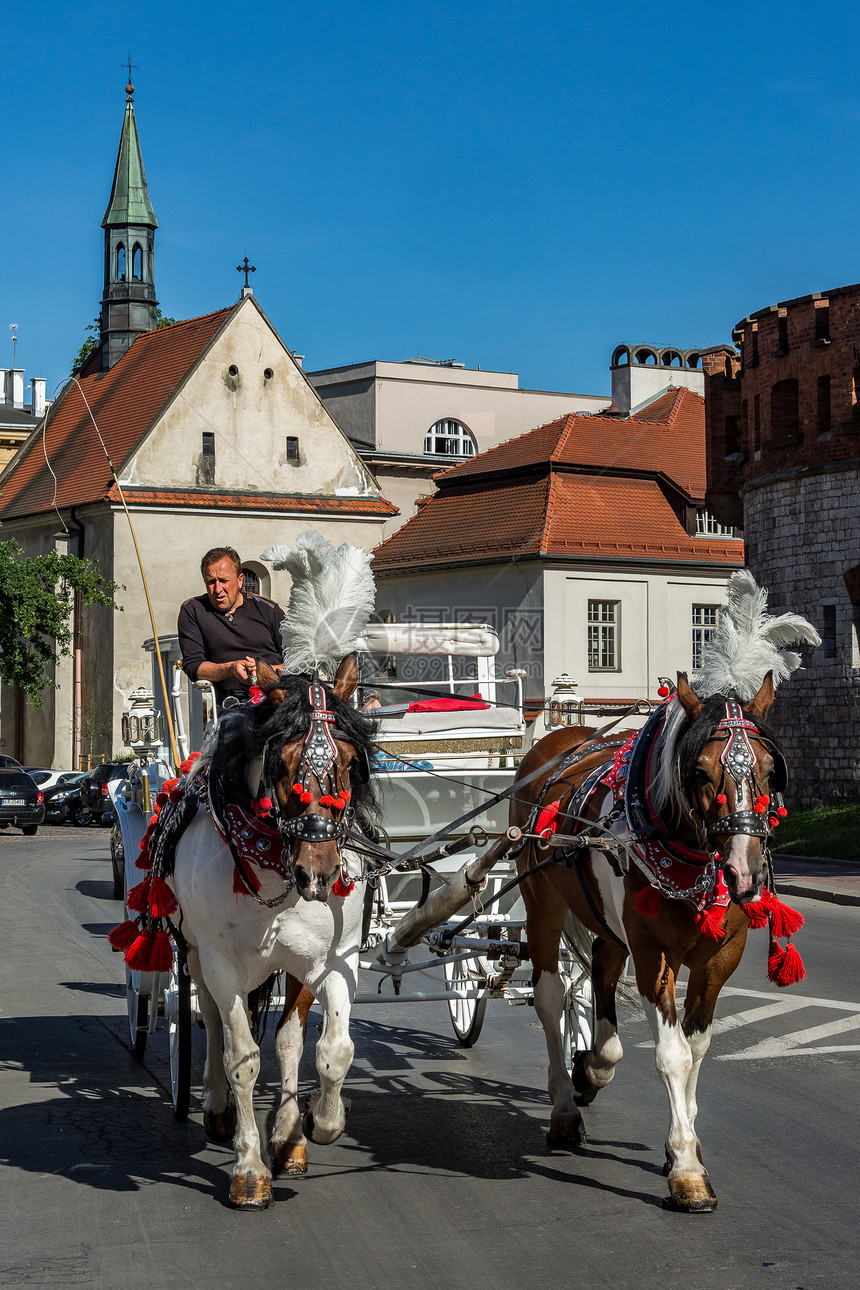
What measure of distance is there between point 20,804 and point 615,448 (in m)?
20.3

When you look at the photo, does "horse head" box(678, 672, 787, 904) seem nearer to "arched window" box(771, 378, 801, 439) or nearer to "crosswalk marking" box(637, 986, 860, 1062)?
"crosswalk marking" box(637, 986, 860, 1062)

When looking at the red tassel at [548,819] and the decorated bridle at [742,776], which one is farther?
the red tassel at [548,819]

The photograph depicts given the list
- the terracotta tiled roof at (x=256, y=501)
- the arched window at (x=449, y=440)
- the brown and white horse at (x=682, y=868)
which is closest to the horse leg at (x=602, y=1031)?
the brown and white horse at (x=682, y=868)

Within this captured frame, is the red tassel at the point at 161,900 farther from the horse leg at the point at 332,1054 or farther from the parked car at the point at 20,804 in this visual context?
the parked car at the point at 20,804

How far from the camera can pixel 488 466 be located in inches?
1757

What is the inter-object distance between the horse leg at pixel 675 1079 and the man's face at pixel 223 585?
2.91 meters

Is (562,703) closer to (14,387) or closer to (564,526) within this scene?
(564,526)

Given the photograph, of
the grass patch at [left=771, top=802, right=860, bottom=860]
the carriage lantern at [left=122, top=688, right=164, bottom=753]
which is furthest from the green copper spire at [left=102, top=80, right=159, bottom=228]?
the carriage lantern at [left=122, top=688, right=164, bottom=753]

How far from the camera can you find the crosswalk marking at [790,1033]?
8.52m

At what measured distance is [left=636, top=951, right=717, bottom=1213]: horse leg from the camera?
532 centimetres

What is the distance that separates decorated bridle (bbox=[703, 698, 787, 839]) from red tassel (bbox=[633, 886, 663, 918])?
0.40m

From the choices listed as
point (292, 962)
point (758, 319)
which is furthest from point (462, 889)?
point (758, 319)

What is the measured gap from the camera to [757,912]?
204 inches

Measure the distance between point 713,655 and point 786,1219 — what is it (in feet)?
7.10
